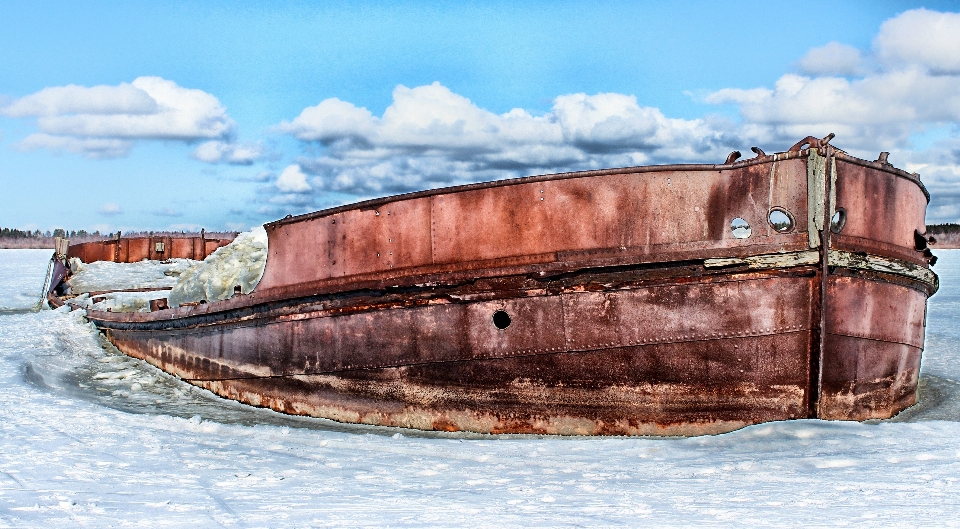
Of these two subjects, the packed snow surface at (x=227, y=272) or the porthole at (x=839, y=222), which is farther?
the packed snow surface at (x=227, y=272)

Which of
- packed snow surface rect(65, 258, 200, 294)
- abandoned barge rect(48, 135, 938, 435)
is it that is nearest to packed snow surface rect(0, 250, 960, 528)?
abandoned barge rect(48, 135, 938, 435)

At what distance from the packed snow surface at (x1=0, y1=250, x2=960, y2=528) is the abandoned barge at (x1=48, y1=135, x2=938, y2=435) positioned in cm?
29

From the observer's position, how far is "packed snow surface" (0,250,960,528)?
126 inches

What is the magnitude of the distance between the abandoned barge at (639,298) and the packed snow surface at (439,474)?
29 cm

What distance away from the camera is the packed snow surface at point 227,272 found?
7.81m

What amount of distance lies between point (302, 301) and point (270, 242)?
0.72 metres

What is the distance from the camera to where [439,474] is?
13.7ft

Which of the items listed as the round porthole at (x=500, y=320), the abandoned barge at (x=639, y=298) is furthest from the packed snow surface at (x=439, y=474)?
the round porthole at (x=500, y=320)

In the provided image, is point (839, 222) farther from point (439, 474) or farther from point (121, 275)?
point (121, 275)

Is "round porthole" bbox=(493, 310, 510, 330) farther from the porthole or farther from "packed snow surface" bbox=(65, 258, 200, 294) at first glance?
"packed snow surface" bbox=(65, 258, 200, 294)

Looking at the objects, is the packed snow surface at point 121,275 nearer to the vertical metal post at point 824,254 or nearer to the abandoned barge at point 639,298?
the abandoned barge at point 639,298

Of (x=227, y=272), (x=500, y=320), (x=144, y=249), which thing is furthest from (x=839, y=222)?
(x=144, y=249)

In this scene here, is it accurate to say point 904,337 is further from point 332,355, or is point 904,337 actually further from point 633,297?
point 332,355

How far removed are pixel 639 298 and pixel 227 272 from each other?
4.75 m
